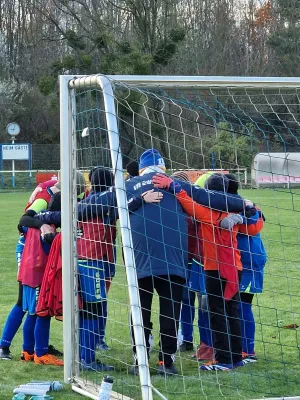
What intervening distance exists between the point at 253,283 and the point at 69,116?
6.74ft

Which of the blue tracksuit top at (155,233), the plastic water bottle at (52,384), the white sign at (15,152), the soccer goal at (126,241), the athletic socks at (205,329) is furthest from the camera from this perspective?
the white sign at (15,152)

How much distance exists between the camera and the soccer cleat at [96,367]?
651 centimetres

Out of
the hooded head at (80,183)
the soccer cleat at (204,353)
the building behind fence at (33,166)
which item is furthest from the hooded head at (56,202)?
the building behind fence at (33,166)

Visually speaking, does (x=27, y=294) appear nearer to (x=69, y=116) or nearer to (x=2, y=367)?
(x=2, y=367)

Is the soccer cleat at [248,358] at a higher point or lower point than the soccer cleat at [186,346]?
higher

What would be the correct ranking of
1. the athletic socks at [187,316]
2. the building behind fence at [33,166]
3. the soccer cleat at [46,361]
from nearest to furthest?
1. the soccer cleat at [46,361]
2. the athletic socks at [187,316]
3. the building behind fence at [33,166]

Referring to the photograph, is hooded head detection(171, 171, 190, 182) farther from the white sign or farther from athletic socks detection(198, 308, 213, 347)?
the white sign

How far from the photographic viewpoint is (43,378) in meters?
6.57

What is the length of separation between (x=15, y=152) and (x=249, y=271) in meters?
32.6

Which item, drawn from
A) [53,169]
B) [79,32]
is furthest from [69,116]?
[79,32]

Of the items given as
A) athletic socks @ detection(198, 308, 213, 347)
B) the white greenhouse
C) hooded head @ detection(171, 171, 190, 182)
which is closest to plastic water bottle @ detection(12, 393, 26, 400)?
athletic socks @ detection(198, 308, 213, 347)

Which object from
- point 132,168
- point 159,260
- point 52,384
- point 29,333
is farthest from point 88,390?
point 132,168

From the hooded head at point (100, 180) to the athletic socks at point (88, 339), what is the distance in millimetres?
1015

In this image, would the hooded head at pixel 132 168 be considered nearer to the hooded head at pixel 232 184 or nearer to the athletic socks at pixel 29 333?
the hooded head at pixel 232 184
